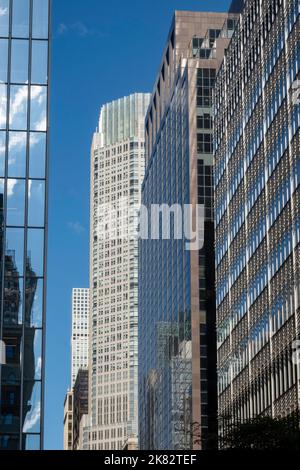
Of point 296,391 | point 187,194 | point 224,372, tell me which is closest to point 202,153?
point 187,194

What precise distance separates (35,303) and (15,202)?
5.64 m

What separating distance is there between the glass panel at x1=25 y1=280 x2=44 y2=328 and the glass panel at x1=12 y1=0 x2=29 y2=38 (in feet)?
47.6

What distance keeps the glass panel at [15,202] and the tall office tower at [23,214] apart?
0.17 feet

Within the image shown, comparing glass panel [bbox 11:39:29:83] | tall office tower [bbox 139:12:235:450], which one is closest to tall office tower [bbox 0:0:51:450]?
glass panel [bbox 11:39:29:83]

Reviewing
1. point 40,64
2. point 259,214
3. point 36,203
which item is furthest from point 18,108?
point 259,214

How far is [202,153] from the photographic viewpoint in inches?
6368

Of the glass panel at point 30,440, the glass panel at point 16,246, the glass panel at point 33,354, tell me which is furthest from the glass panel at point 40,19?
the glass panel at point 30,440

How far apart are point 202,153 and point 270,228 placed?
209ft

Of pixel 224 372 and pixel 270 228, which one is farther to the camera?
pixel 224 372

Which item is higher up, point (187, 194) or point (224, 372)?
point (187, 194)

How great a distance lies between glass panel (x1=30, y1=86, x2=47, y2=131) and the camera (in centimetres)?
5938

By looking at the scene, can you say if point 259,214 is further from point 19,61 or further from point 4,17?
point 19,61
